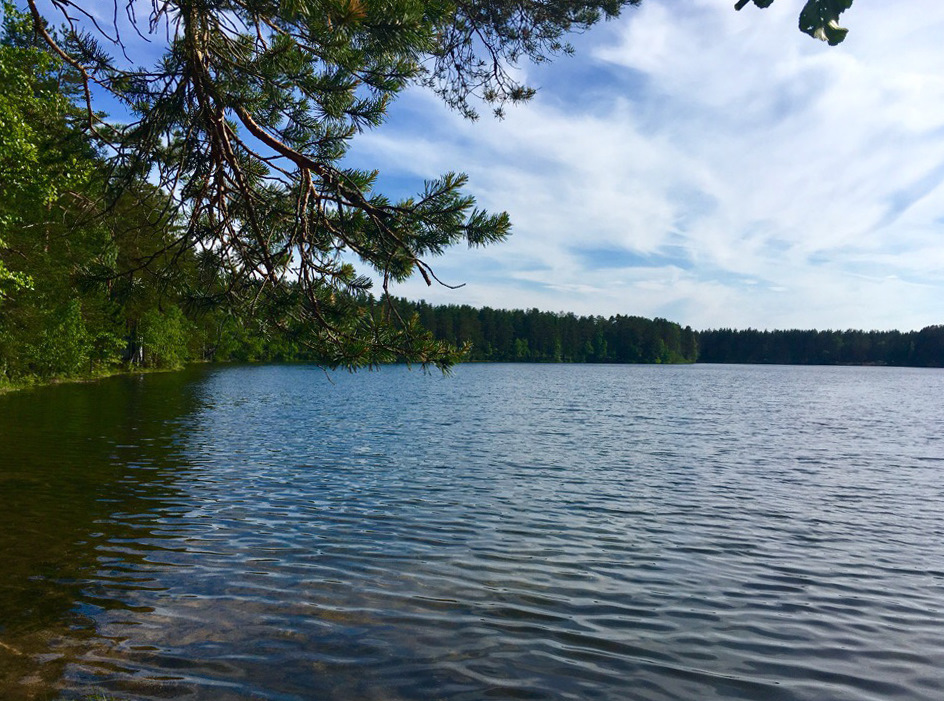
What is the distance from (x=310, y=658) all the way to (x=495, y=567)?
375cm

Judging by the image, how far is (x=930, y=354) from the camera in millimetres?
191500

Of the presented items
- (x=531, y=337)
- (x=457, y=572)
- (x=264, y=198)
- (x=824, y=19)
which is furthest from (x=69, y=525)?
(x=531, y=337)

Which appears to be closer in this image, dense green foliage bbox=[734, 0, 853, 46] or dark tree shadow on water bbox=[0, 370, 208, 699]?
dense green foliage bbox=[734, 0, 853, 46]

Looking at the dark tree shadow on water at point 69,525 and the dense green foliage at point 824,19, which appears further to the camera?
the dark tree shadow on water at point 69,525

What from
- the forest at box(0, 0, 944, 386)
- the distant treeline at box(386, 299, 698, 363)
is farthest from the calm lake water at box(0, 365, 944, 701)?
the distant treeline at box(386, 299, 698, 363)

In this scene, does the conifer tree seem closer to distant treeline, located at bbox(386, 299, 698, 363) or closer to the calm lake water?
the calm lake water

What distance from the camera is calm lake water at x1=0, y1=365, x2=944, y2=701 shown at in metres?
6.30

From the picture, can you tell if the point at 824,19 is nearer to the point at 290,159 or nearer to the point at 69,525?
the point at 290,159

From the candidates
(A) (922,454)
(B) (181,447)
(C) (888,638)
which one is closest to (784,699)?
(C) (888,638)

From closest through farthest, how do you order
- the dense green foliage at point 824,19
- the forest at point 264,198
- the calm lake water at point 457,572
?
1. the dense green foliage at point 824,19
2. the forest at point 264,198
3. the calm lake water at point 457,572

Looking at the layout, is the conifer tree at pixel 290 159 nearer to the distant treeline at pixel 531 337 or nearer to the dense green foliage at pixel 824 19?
the dense green foliage at pixel 824 19

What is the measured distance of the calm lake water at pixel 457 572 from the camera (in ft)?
20.7

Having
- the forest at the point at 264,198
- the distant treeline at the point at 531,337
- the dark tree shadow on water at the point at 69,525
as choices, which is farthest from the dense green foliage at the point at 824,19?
the distant treeline at the point at 531,337

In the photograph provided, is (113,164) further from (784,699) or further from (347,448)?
(347,448)
